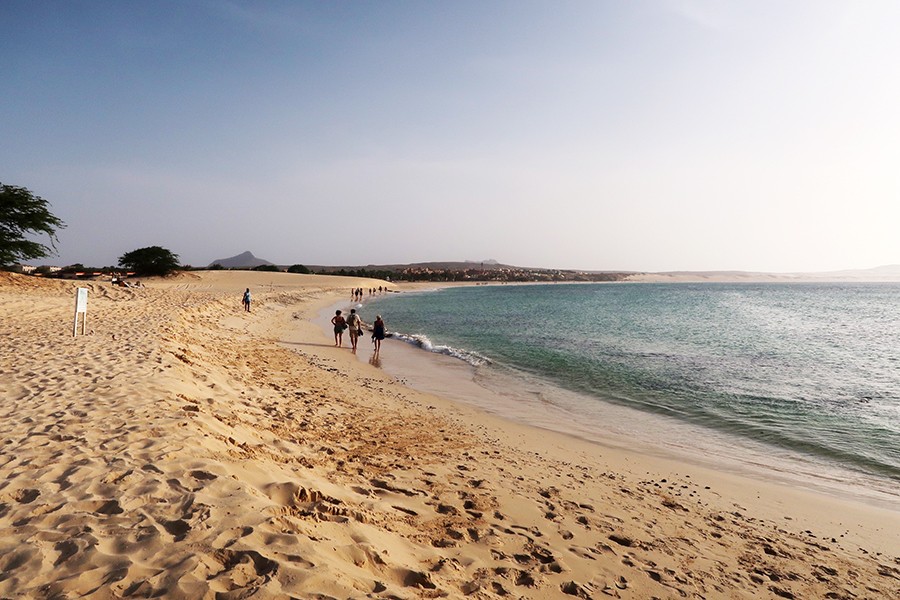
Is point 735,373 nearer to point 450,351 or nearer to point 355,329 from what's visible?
point 450,351

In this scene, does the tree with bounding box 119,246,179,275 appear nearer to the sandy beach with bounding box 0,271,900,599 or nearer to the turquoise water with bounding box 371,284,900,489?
the turquoise water with bounding box 371,284,900,489

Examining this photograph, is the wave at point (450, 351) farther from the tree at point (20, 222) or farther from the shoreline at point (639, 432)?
the tree at point (20, 222)

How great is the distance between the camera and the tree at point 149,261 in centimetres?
5884

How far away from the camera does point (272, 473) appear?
5.10 metres

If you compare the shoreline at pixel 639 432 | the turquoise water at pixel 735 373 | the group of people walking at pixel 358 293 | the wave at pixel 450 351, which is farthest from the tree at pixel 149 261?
the shoreline at pixel 639 432

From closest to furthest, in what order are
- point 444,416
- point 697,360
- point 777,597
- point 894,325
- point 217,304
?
point 777,597, point 444,416, point 697,360, point 217,304, point 894,325

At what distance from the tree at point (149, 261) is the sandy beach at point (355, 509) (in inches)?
2247

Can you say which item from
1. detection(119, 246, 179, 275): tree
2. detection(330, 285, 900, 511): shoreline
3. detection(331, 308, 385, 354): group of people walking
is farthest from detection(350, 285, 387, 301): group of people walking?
detection(330, 285, 900, 511): shoreline

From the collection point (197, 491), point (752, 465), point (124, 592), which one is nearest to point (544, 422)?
point (752, 465)

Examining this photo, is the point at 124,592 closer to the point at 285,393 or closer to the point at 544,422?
the point at 285,393

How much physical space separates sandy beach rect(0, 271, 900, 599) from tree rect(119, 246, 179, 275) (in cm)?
5707

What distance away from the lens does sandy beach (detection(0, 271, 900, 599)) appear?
3338 mm

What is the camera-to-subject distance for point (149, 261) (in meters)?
59.0

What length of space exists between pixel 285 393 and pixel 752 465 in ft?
29.9
